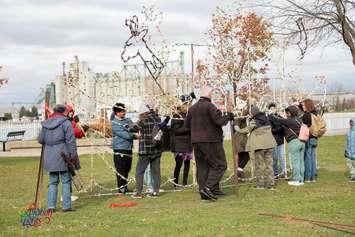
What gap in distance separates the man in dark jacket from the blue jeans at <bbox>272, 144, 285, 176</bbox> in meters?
2.90

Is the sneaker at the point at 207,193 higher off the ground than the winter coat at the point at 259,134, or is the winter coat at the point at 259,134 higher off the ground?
the winter coat at the point at 259,134

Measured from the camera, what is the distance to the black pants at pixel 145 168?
Result: 10.4m

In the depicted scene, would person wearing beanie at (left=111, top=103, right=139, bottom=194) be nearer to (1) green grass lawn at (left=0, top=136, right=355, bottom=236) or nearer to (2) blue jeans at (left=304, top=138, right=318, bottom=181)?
(1) green grass lawn at (left=0, top=136, right=355, bottom=236)

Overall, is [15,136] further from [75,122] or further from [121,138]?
[121,138]

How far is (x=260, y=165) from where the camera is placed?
436 inches

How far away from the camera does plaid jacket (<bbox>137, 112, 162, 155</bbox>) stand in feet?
34.0

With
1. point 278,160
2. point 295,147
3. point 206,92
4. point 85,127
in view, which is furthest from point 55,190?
point 278,160

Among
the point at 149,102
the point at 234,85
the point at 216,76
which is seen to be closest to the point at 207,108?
the point at 149,102

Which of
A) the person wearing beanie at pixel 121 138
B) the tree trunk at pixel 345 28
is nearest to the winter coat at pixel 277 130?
the person wearing beanie at pixel 121 138

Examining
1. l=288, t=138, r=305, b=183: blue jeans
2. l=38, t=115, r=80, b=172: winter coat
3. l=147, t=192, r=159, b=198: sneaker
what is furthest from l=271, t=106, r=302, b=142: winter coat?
l=38, t=115, r=80, b=172: winter coat

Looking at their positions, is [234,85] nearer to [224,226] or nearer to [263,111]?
[263,111]

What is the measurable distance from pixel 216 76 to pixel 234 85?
3.83ft

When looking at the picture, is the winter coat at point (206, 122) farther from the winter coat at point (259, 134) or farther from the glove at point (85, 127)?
the glove at point (85, 127)

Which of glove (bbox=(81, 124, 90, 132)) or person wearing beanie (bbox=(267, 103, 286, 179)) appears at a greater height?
glove (bbox=(81, 124, 90, 132))
